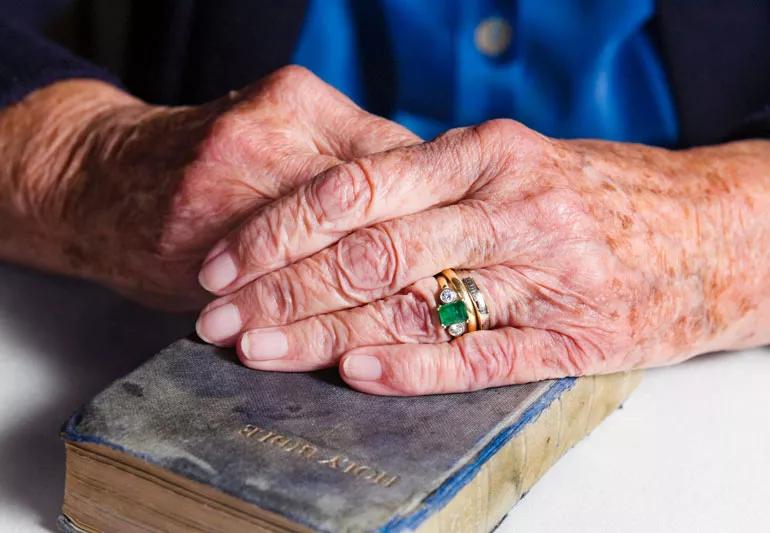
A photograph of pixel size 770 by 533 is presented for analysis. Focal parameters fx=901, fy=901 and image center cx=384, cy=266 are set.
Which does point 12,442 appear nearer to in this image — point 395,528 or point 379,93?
point 395,528

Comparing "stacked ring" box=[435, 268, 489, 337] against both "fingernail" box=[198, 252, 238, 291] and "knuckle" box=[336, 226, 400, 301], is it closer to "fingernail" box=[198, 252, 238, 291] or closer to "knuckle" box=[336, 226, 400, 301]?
"knuckle" box=[336, 226, 400, 301]

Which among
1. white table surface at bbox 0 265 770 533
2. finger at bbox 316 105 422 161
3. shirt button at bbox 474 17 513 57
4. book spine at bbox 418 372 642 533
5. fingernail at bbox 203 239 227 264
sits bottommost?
white table surface at bbox 0 265 770 533

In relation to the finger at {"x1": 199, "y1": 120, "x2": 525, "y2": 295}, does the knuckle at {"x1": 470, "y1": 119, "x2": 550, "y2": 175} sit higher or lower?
higher

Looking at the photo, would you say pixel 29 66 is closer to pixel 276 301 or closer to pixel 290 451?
pixel 276 301

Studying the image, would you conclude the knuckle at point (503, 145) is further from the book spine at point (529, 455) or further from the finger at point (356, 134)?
the book spine at point (529, 455)

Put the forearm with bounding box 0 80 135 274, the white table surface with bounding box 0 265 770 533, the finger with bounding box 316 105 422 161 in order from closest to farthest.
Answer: the white table surface with bounding box 0 265 770 533, the finger with bounding box 316 105 422 161, the forearm with bounding box 0 80 135 274

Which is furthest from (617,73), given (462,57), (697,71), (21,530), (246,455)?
(21,530)

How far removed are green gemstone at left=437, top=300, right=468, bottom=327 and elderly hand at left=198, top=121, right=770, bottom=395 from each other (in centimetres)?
1

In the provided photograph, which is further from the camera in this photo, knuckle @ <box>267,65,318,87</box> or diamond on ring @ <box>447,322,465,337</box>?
knuckle @ <box>267,65,318,87</box>

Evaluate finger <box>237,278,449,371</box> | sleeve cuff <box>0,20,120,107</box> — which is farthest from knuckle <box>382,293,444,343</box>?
sleeve cuff <box>0,20,120,107</box>

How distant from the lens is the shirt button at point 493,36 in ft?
3.82

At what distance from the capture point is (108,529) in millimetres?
712

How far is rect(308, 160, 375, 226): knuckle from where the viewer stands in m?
0.79

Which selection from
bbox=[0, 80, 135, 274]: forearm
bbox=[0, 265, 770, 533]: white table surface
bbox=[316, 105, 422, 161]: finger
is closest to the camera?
bbox=[0, 265, 770, 533]: white table surface
